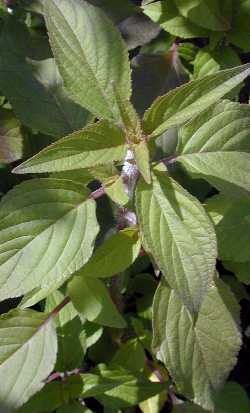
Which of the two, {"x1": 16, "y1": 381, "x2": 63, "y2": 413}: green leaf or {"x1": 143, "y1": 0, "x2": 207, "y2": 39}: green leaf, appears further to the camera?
{"x1": 143, "y1": 0, "x2": 207, "y2": 39}: green leaf

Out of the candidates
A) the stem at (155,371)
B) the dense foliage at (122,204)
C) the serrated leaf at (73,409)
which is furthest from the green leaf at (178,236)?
the stem at (155,371)

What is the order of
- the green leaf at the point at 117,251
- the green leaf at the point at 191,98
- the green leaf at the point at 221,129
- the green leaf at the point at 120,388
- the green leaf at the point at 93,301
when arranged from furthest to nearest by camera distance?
the green leaf at the point at 120,388
the green leaf at the point at 93,301
the green leaf at the point at 117,251
the green leaf at the point at 221,129
the green leaf at the point at 191,98

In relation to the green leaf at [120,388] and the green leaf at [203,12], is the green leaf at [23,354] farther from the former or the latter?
the green leaf at [203,12]

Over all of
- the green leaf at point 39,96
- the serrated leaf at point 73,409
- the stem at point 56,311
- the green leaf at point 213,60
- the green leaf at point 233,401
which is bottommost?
the green leaf at point 233,401

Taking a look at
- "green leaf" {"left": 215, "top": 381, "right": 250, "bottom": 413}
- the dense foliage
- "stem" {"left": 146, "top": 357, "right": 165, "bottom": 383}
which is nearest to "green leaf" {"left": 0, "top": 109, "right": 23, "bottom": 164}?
the dense foliage

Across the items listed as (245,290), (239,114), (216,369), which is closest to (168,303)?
(216,369)

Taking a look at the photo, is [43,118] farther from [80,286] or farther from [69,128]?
[80,286]

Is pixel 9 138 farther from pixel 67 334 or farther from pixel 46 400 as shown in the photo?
pixel 46 400

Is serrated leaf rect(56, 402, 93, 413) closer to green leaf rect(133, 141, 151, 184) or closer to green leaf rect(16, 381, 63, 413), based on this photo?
green leaf rect(16, 381, 63, 413)
